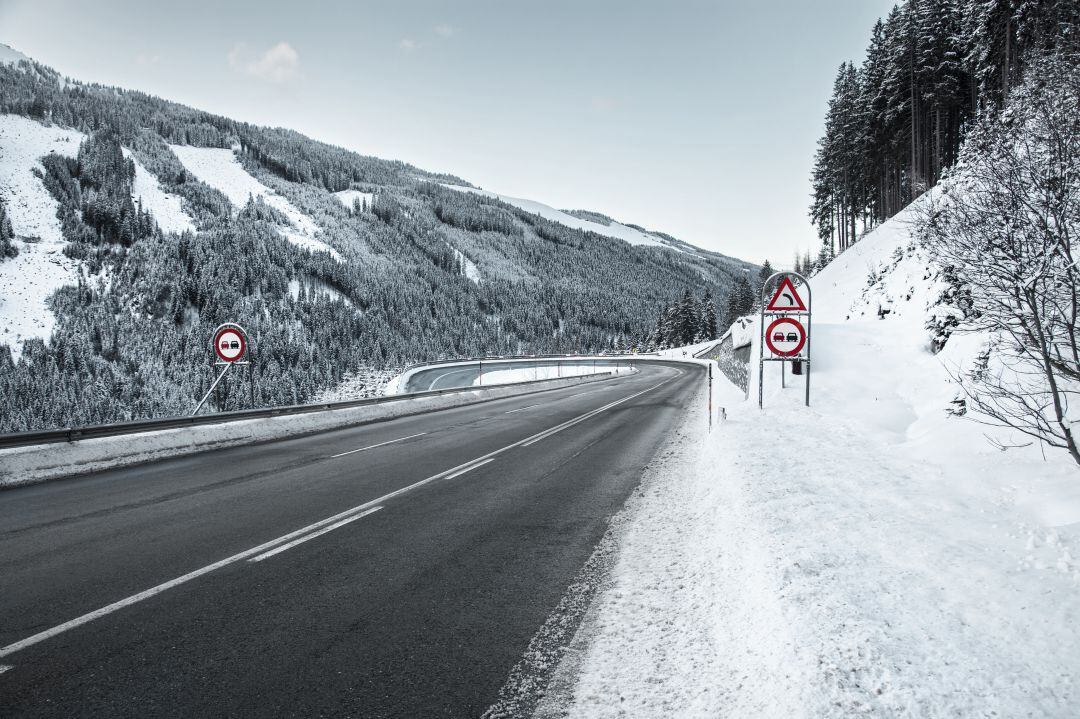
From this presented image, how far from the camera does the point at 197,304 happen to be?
103m

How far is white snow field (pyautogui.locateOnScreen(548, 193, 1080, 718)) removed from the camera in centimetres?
244

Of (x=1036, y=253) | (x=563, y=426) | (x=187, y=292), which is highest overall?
(x=187, y=292)

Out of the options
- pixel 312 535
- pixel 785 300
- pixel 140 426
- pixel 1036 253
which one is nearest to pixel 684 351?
pixel 785 300

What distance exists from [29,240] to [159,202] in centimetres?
3814

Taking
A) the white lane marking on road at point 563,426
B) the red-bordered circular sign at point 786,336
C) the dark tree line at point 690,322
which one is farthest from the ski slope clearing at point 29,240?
the red-bordered circular sign at point 786,336

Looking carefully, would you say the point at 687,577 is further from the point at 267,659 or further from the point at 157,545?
the point at 157,545

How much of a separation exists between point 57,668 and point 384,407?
16.4m

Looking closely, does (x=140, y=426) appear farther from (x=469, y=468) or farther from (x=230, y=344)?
(x=469, y=468)

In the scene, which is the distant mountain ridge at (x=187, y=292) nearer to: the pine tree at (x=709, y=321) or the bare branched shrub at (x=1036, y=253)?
the pine tree at (x=709, y=321)

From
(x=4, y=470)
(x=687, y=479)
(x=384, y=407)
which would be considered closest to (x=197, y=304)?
(x=384, y=407)

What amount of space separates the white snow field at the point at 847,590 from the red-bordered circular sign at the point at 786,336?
312 centimetres

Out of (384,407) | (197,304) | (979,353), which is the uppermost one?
(197,304)

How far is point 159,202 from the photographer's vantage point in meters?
144

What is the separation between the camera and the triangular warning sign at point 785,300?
34.3 feet
